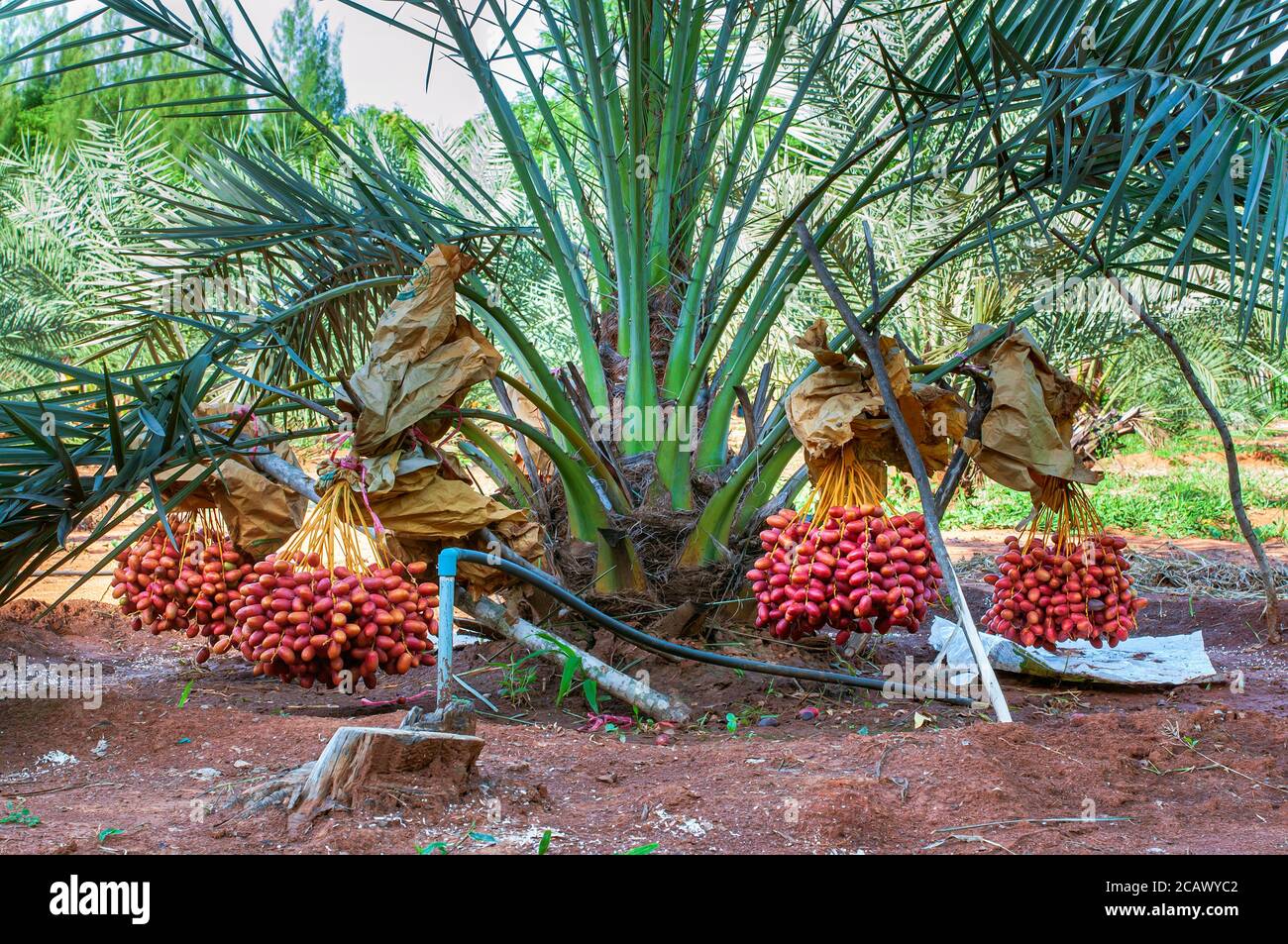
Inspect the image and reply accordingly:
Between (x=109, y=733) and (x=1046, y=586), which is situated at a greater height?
(x=1046, y=586)

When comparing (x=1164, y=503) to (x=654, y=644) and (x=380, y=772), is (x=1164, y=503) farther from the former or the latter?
(x=380, y=772)

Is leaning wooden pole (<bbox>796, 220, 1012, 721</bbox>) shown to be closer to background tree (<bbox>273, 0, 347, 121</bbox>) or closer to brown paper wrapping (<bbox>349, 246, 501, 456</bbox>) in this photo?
brown paper wrapping (<bbox>349, 246, 501, 456</bbox>)

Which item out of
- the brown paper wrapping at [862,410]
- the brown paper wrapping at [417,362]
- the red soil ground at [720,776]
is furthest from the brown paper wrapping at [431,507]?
the brown paper wrapping at [862,410]

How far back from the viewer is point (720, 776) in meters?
2.26

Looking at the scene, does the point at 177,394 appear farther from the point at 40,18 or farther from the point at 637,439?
the point at 40,18

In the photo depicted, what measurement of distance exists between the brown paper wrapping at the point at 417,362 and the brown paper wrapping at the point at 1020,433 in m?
1.14

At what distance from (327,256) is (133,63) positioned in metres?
17.3

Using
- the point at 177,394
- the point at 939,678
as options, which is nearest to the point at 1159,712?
the point at 939,678

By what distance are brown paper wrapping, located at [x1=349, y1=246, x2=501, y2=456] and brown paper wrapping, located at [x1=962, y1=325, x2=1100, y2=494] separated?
3.73ft

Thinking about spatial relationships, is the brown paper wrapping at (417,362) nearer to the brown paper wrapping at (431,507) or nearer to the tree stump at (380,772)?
the brown paper wrapping at (431,507)

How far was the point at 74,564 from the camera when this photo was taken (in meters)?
6.77

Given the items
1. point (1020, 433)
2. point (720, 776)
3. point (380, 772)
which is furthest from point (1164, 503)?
point (380, 772)

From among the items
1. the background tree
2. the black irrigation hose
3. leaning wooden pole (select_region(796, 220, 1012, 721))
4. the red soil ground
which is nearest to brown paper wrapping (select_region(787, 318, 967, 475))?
leaning wooden pole (select_region(796, 220, 1012, 721))

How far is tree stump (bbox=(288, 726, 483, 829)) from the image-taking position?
6.10 feet
